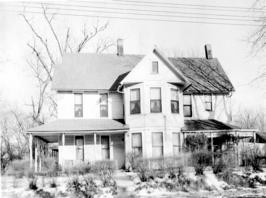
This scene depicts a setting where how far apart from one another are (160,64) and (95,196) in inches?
474

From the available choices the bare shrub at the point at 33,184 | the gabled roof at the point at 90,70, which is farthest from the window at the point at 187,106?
the bare shrub at the point at 33,184

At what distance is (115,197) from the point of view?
16688 millimetres

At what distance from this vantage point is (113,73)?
28984mm

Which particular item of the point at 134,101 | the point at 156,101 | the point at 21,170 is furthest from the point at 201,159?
the point at 21,170

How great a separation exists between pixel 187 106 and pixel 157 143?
504 centimetres

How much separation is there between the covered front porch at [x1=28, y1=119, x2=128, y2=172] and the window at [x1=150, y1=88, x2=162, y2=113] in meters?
2.38

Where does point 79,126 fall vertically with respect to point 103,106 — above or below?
below

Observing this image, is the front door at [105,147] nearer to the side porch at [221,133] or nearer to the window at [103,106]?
the window at [103,106]

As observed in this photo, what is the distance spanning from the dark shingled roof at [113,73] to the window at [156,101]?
333 cm

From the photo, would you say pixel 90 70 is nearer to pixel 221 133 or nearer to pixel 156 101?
pixel 156 101

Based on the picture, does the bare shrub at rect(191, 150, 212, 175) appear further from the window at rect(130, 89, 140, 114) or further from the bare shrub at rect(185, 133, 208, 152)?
the window at rect(130, 89, 140, 114)

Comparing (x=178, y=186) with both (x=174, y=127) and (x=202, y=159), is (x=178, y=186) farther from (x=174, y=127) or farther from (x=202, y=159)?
(x=174, y=127)

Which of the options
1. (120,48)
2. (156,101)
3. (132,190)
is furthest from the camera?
(120,48)

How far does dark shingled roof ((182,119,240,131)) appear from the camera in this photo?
26.1 metres
